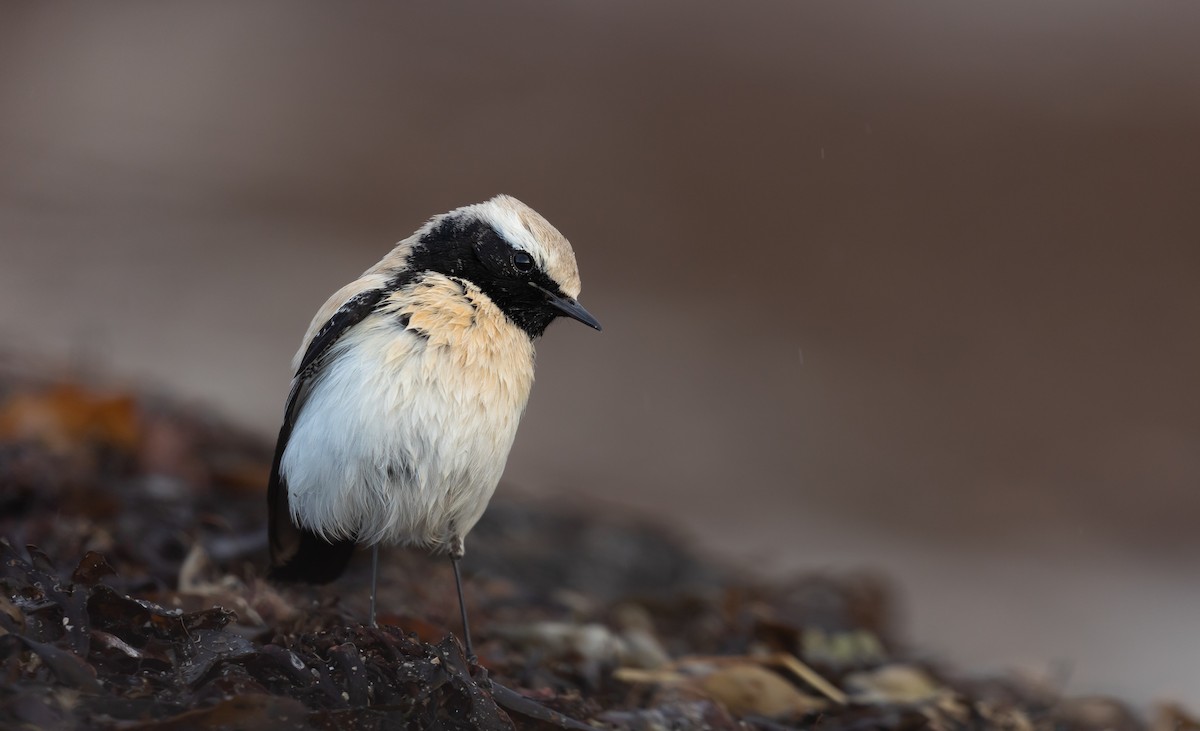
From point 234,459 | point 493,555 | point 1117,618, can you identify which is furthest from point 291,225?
point 1117,618

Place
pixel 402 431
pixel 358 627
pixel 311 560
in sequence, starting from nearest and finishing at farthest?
pixel 358 627
pixel 402 431
pixel 311 560

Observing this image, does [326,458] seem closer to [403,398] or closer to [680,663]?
[403,398]

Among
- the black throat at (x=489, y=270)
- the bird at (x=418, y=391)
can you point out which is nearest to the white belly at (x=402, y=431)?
the bird at (x=418, y=391)

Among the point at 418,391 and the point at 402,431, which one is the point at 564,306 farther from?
the point at 402,431

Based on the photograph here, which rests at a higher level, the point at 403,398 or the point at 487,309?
the point at 487,309

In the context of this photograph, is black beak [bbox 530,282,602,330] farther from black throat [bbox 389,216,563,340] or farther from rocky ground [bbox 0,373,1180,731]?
rocky ground [bbox 0,373,1180,731]

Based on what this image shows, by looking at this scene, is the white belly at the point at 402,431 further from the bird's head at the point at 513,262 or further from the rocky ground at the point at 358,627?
the rocky ground at the point at 358,627

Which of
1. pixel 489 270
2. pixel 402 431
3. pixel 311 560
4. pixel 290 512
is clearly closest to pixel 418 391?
pixel 402 431
